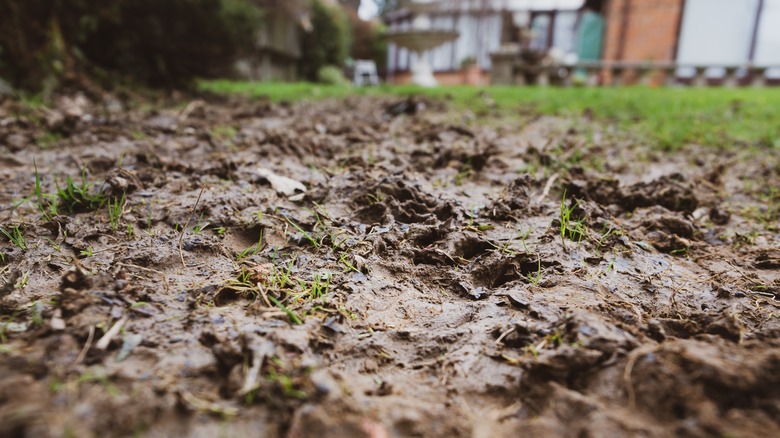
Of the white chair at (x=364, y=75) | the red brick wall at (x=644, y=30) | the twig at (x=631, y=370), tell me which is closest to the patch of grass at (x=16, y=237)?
the twig at (x=631, y=370)

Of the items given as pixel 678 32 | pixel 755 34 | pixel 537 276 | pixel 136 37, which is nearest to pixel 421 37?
pixel 678 32

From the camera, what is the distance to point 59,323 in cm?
117

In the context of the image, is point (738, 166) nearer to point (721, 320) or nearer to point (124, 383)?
point (721, 320)

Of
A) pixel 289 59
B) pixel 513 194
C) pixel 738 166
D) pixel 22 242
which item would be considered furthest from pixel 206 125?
pixel 289 59

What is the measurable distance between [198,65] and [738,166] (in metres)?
6.80

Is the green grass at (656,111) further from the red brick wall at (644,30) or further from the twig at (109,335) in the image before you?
the red brick wall at (644,30)

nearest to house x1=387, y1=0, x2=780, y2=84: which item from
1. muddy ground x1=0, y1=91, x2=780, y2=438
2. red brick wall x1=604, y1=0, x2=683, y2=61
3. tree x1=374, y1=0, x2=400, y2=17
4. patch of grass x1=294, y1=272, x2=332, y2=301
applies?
red brick wall x1=604, y1=0, x2=683, y2=61

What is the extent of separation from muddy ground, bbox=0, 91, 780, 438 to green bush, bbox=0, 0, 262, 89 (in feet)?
9.76

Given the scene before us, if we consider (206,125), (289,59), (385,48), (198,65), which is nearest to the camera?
(206,125)

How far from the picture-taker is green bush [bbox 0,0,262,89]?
5203 millimetres

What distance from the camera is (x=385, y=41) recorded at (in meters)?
14.9

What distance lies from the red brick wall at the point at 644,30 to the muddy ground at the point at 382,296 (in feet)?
42.6

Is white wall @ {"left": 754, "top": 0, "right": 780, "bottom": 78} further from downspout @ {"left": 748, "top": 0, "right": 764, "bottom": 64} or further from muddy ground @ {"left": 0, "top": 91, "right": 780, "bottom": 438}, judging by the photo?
muddy ground @ {"left": 0, "top": 91, "right": 780, "bottom": 438}

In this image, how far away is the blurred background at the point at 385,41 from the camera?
5.62 meters
